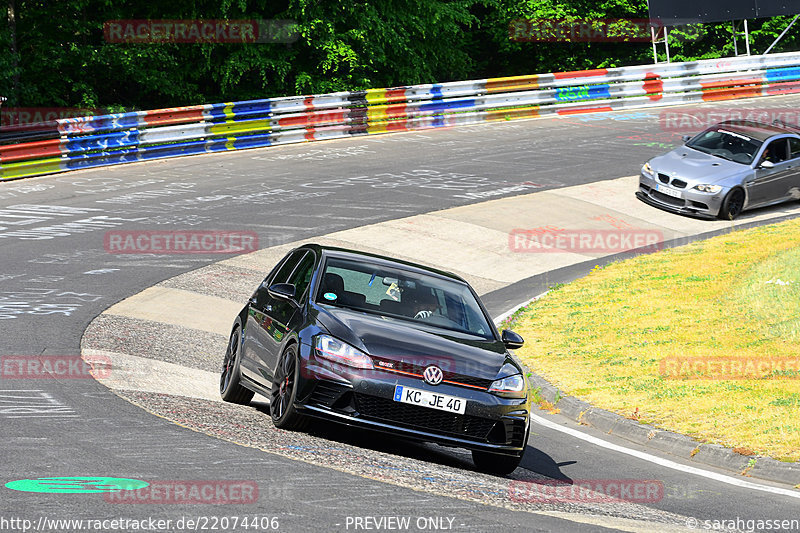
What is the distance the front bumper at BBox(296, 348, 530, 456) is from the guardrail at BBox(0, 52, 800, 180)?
16774 mm

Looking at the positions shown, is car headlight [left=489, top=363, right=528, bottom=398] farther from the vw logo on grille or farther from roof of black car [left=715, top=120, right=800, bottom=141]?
roof of black car [left=715, top=120, right=800, bottom=141]

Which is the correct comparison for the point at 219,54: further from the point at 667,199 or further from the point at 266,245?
the point at 667,199

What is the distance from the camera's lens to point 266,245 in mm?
18766

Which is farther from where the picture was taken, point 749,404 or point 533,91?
point 533,91

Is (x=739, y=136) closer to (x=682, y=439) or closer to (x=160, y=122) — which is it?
(x=160, y=122)

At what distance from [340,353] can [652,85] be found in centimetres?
2827

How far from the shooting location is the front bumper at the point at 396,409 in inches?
318

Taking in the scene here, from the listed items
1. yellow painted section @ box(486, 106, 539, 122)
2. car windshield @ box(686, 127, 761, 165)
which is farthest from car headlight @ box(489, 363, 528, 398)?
yellow painted section @ box(486, 106, 539, 122)

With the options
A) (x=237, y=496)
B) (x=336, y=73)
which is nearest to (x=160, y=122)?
(x=336, y=73)

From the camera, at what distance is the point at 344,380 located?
26.5 ft

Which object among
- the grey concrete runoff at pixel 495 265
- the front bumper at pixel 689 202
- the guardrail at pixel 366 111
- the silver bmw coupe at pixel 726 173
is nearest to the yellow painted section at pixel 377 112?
the guardrail at pixel 366 111

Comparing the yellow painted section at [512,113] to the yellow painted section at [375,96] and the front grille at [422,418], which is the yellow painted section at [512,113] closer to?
the yellow painted section at [375,96]

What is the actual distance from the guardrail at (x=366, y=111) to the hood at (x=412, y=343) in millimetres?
16292

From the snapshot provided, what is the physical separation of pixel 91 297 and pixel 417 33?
2328 cm
